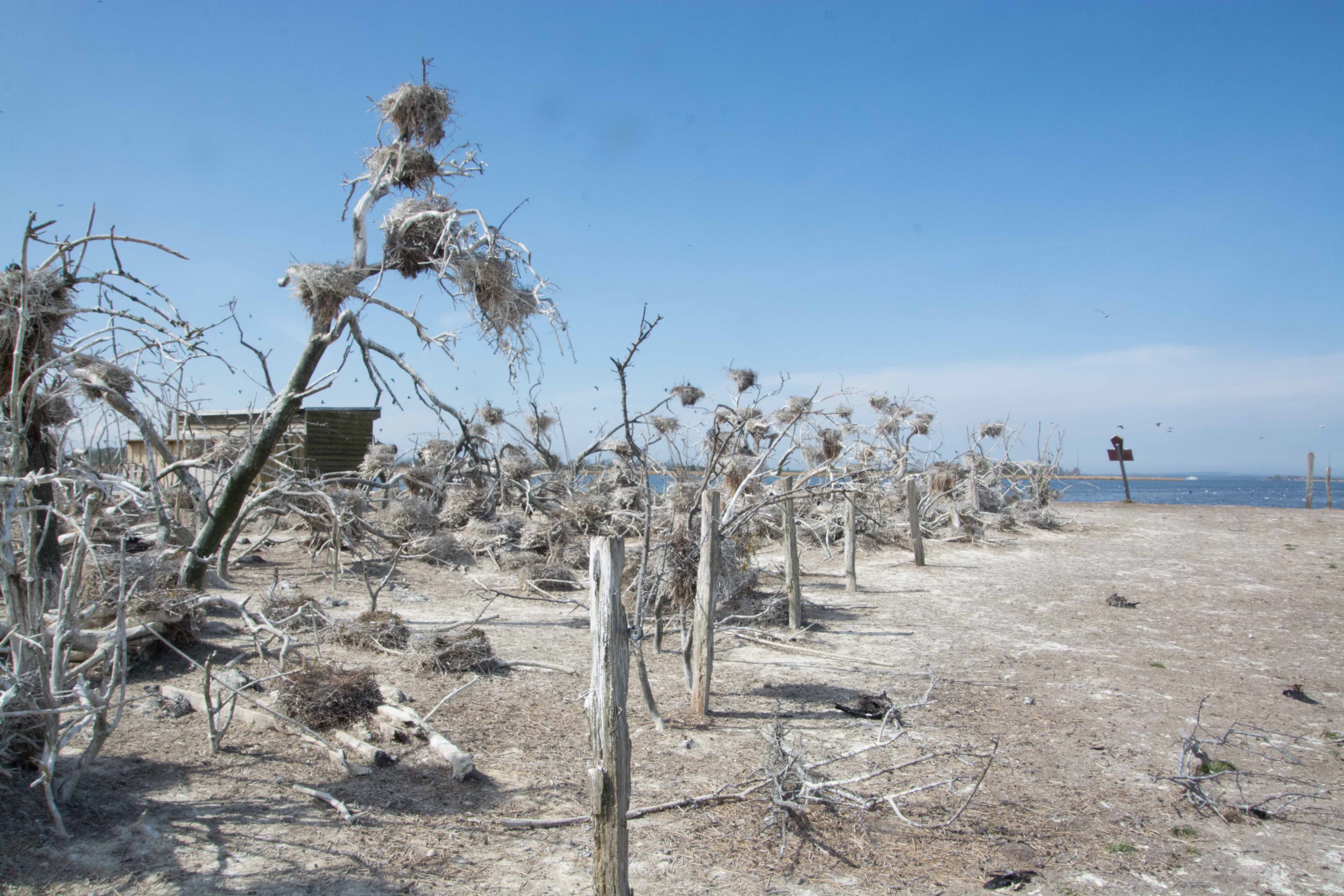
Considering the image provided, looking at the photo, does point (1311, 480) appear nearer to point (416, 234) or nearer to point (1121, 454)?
point (1121, 454)

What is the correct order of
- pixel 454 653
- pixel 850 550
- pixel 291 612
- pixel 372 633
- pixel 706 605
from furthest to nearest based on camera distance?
pixel 850 550, pixel 291 612, pixel 372 633, pixel 454 653, pixel 706 605

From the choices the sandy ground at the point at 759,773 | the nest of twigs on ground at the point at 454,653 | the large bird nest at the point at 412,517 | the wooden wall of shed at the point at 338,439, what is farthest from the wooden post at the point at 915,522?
the wooden wall of shed at the point at 338,439

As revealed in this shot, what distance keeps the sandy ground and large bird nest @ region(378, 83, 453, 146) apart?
524 centimetres

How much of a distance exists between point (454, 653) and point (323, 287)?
3.73 meters

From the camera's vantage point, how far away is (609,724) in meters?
3.13

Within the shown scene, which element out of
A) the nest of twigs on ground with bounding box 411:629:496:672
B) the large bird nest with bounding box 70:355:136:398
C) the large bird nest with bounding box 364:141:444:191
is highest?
the large bird nest with bounding box 364:141:444:191

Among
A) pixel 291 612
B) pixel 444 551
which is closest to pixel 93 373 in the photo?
pixel 291 612

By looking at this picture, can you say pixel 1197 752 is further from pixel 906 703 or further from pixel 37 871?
pixel 37 871

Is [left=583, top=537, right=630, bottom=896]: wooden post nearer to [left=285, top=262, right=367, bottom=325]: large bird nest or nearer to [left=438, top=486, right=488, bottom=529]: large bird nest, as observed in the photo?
[left=285, top=262, right=367, bottom=325]: large bird nest

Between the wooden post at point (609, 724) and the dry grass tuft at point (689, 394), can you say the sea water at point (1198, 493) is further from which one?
the wooden post at point (609, 724)

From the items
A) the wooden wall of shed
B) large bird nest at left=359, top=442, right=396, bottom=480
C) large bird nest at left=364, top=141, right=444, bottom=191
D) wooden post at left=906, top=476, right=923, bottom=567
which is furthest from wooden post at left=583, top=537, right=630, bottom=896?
the wooden wall of shed

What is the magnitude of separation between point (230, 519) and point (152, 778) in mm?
3750

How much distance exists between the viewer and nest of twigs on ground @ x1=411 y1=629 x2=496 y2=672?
6453mm

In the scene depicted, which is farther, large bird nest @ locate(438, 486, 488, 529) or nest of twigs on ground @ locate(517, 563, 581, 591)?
large bird nest @ locate(438, 486, 488, 529)
